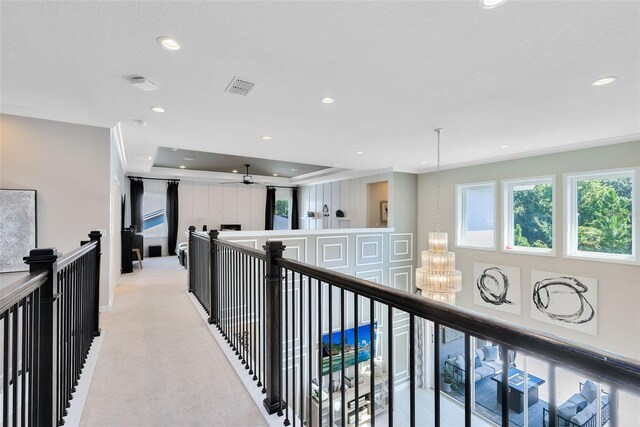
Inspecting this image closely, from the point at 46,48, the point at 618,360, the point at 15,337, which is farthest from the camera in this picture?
the point at 46,48

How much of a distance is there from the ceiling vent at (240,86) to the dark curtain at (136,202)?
24.6ft

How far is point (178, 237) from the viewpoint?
31.1 ft

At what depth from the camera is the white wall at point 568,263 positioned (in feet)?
13.5

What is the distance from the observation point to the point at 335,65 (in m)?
2.24

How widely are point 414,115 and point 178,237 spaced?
335 inches

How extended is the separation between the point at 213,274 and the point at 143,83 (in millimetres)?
1894

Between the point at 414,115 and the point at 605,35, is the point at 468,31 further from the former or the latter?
the point at 414,115

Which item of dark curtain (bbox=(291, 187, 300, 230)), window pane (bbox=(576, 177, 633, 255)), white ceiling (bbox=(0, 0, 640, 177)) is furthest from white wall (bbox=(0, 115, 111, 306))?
dark curtain (bbox=(291, 187, 300, 230))

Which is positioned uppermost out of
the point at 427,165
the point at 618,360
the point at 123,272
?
the point at 427,165

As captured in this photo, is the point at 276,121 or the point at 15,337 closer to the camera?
the point at 15,337

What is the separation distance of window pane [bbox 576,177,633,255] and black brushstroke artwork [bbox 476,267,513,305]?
4.42ft

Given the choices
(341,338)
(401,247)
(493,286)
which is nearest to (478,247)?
(493,286)

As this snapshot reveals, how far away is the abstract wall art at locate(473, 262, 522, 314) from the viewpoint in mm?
5383

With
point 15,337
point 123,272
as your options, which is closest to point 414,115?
point 15,337
